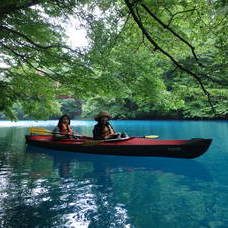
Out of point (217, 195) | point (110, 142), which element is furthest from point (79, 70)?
point (217, 195)

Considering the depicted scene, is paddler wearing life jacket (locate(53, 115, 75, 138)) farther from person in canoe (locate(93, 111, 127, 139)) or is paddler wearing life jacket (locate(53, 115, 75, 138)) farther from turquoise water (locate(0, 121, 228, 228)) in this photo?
turquoise water (locate(0, 121, 228, 228))

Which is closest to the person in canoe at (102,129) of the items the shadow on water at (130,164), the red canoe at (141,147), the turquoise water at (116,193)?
the red canoe at (141,147)

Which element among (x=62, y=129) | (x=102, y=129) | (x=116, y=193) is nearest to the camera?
(x=116, y=193)

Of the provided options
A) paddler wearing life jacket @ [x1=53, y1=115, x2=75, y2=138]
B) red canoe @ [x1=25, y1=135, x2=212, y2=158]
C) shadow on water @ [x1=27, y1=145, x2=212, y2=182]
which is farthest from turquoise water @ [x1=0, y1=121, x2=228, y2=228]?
paddler wearing life jacket @ [x1=53, y1=115, x2=75, y2=138]

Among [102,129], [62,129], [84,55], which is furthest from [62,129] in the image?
[84,55]

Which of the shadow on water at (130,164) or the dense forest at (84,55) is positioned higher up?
the dense forest at (84,55)

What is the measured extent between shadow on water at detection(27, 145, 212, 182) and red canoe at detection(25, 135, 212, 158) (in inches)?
8.3

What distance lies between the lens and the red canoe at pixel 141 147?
24.0ft

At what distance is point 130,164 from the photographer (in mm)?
7344

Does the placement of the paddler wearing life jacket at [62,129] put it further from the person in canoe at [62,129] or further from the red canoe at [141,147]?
the red canoe at [141,147]

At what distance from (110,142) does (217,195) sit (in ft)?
14.2

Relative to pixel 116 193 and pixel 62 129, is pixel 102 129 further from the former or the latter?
pixel 116 193

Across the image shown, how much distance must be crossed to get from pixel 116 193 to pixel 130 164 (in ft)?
8.94

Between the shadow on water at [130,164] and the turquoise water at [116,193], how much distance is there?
0.02 m
